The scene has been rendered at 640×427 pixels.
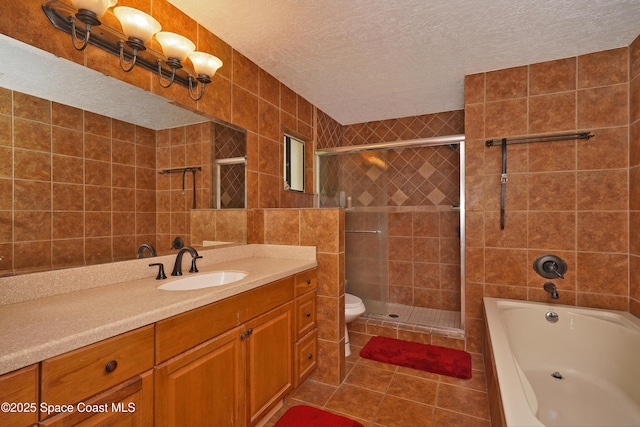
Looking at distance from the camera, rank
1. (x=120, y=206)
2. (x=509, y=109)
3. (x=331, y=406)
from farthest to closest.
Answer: (x=509, y=109) < (x=331, y=406) < (x=120, y=206)

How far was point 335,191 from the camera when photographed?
3.07 metres

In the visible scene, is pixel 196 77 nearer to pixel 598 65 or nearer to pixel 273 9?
pixel 273 9

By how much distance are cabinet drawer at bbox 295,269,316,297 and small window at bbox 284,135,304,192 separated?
945 mm

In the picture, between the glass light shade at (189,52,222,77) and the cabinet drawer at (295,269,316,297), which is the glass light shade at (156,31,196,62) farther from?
the cabinet drawer at (295,269,316,297)

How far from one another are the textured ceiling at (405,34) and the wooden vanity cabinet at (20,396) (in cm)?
177

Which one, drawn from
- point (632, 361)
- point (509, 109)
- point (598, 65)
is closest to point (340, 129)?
point (509, 109)

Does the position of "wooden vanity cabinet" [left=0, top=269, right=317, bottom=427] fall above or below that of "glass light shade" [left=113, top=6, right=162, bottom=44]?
below

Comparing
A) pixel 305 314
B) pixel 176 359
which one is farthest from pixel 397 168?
pixel 176 359

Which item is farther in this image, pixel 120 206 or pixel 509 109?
pixel 509 109

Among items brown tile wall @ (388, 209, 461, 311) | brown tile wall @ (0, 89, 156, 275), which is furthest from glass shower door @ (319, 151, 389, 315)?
brown tile wall @ (0, 89, 156, 275)

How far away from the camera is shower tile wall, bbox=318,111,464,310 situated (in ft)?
9.91

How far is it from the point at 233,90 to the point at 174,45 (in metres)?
0.57

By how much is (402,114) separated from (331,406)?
9.53 ft

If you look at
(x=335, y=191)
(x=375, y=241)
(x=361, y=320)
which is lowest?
(x=361, y=320)
